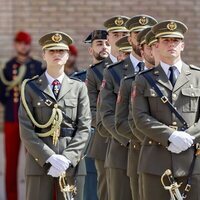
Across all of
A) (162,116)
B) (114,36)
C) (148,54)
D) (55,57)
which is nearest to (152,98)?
(162,116)

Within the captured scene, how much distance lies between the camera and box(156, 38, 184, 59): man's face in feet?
28.4

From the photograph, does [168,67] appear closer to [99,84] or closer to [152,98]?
[152,98]

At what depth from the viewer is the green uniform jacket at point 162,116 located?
8.60 metres

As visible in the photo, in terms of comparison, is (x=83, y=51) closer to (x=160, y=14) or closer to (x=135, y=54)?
(x=160, y=14)

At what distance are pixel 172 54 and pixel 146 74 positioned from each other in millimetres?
296

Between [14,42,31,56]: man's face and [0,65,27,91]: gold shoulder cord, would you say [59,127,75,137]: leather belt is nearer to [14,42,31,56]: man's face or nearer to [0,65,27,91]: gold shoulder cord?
[0,65,27,91]: gold shoulder cord

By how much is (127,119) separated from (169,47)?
3.23ft

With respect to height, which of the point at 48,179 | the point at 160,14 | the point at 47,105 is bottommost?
the point at 48,179

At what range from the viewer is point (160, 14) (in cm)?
1463

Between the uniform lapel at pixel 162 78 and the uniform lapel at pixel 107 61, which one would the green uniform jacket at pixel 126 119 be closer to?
the uniform lapel at pixel 162 78

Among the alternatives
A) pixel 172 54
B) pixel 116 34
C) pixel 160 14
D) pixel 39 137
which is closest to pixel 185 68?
pixel 172 54

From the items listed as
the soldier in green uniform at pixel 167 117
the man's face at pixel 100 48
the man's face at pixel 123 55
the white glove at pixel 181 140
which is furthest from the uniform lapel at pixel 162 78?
the man's face at pixel 100 48

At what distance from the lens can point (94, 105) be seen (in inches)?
433

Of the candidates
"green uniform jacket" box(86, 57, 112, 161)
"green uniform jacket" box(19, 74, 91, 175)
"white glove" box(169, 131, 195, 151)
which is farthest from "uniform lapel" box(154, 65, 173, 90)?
"green uniform jacket" box(86, 57, 112, 161)
